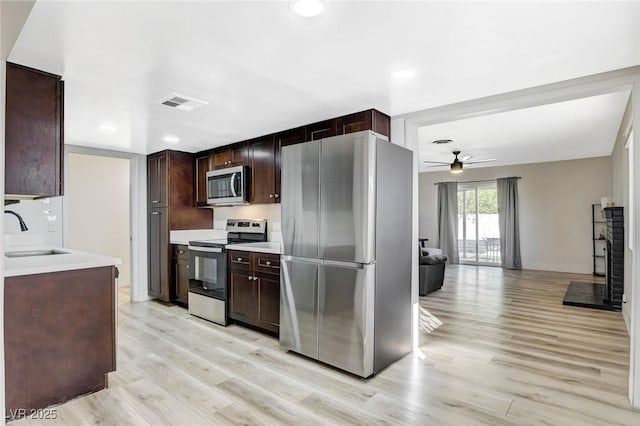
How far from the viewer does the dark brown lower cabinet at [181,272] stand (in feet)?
15.6

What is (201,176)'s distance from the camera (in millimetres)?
5211

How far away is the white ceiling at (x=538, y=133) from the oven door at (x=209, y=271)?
3001 mm

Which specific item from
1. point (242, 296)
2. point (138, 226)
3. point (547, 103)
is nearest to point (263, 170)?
point (242, 296)

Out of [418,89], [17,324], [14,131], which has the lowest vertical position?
[17,324]

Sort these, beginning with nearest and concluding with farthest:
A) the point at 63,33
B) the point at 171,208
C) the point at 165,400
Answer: the point at 63,33 → the point at 165,400 → the point at 171,208

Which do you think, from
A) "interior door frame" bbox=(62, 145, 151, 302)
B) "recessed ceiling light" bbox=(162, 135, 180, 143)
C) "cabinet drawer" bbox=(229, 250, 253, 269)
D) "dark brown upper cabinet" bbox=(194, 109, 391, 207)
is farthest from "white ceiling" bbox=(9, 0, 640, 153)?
"interior door frame" bbox=(62, 145, 151, 302)

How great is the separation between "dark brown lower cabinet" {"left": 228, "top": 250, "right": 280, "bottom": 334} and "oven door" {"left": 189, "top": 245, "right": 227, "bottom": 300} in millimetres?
105

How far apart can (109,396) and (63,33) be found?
2288 millimetres

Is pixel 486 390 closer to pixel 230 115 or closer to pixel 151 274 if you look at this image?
pixel 230 115

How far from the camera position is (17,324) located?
2199mm

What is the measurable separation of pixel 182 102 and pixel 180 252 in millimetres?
2472

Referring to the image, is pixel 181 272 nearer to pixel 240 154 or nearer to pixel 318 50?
pixel 240 154

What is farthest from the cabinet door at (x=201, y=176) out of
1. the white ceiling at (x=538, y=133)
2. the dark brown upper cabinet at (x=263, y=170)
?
the white ceiling at (x=538, y=133)

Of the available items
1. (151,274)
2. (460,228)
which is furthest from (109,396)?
(460,228)
